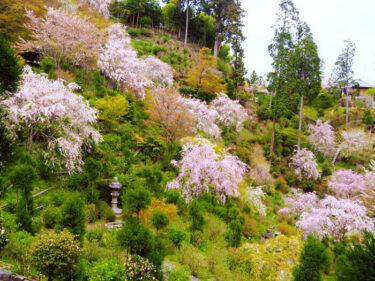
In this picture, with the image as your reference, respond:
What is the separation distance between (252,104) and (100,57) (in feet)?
75.2

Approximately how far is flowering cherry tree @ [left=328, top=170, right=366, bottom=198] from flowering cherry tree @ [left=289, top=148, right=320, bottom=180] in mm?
2185

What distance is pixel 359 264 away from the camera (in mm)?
3551

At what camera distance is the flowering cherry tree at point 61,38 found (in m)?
17.1

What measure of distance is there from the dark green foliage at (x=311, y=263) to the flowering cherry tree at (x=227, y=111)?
1863cm

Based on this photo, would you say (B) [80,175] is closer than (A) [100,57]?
Yes

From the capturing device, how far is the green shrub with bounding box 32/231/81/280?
17.0 feet

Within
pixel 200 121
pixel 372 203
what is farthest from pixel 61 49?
pixel 372 203

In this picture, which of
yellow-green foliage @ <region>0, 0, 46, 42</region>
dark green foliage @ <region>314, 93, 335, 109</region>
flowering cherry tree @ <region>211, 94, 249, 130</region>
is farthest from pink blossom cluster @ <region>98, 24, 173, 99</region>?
dark green foliage @ <region>314, 93, 335, 109</region>

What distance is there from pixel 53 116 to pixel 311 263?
11.1 meters

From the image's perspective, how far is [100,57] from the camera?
19000 millimetres

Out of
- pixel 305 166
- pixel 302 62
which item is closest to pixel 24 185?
pixel 305 166

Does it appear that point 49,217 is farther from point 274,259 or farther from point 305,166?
point 305,166

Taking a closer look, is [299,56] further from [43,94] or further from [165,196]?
[43,94]

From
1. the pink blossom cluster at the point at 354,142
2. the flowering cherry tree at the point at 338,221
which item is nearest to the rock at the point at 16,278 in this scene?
the flowering cherry tree at the point at 338,221
